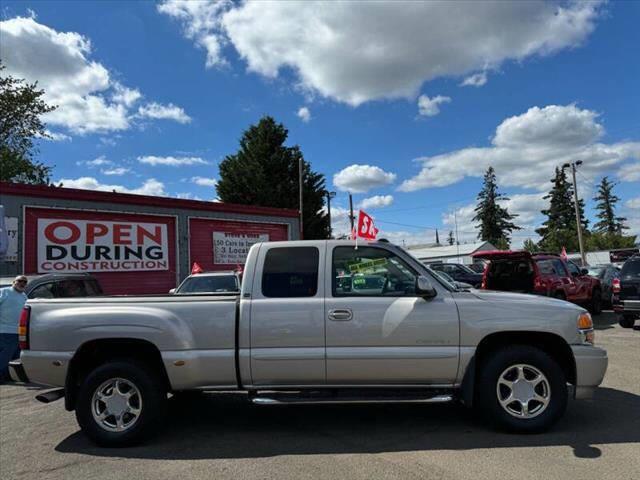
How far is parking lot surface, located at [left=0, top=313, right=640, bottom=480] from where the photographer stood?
4.28 metres

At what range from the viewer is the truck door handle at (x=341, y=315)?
501 cm

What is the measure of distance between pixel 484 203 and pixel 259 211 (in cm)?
7816

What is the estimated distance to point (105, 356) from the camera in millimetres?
5332

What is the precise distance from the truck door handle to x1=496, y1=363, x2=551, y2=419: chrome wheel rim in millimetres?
1553

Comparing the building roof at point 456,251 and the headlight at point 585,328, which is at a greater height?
the building roof at point 456,251

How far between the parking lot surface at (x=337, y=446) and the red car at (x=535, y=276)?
5409 millimetres

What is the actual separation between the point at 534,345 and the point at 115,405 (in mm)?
Result: 4178

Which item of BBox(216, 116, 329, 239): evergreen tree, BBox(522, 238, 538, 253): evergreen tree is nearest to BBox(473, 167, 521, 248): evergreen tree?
BBox(522, 238, 538, 253): evergreen tree

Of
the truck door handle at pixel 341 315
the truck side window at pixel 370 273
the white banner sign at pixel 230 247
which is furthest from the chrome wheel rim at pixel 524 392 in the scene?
the white banner sign at pixel 230 247

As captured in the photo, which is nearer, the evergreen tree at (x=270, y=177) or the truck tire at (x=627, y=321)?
the truck tire at (x=627, y=321)

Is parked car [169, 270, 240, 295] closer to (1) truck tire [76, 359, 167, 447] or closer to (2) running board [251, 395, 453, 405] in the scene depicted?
(1) truck tire [76, 359, 167, 447]

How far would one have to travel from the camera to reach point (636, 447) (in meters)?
4.61

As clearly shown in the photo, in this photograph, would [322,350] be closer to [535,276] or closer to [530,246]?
[535,276]

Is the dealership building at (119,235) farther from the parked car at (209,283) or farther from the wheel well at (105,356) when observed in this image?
the wheel well at (105,356)
